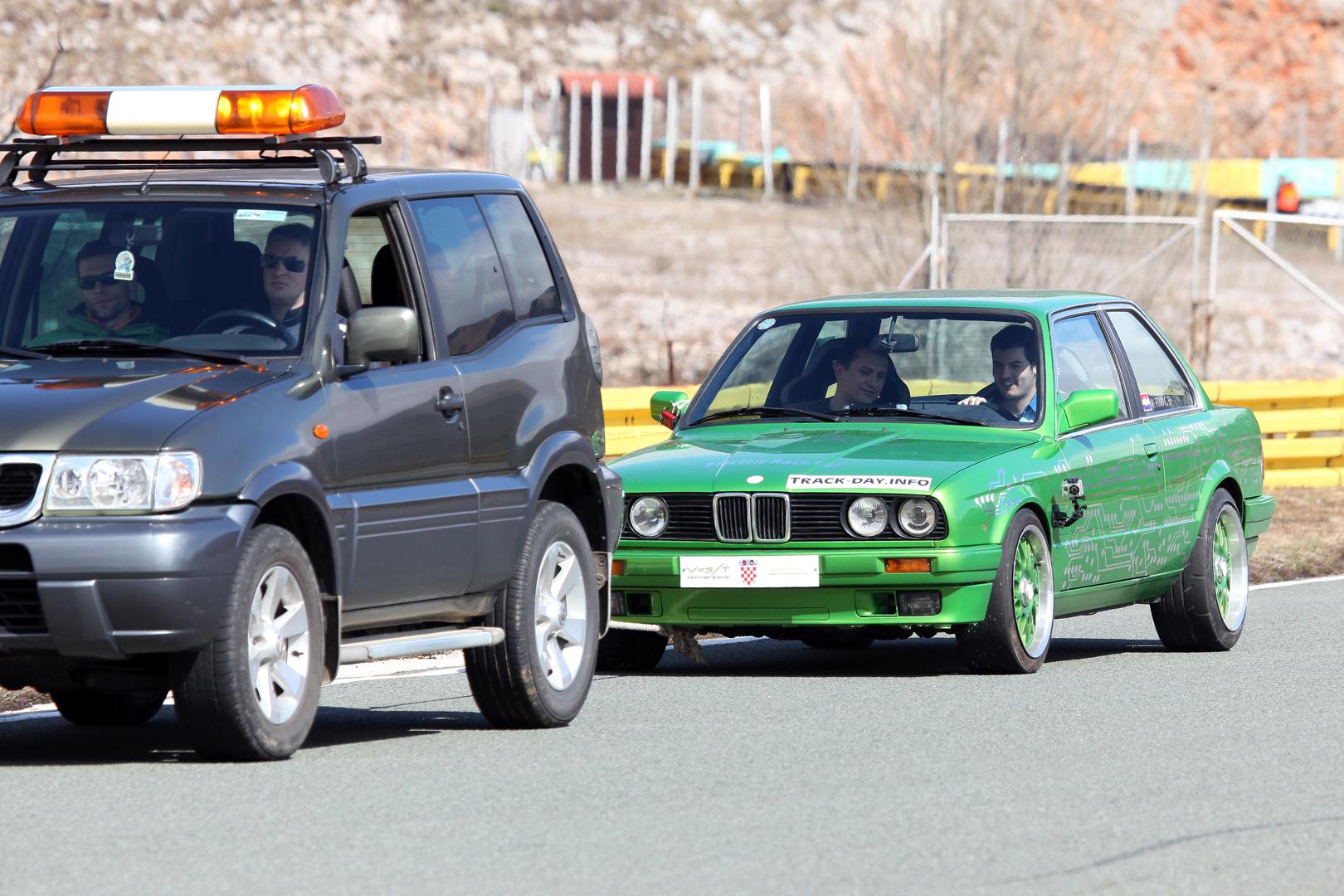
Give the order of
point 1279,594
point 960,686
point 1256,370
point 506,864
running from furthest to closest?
1. point 1256,370
2. point 1279,594
3. point 960,686
4. point 506,864

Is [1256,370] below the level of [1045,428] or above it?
below

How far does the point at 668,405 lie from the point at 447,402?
354cm

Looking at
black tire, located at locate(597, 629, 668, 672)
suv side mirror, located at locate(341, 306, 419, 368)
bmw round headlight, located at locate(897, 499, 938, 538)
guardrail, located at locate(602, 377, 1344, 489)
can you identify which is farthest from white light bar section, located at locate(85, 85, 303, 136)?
guardrail, located at locate(602, 377, 1344, 489)

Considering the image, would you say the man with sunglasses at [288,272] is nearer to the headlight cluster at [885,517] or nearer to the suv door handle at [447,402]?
the suv door handle at [447,402]

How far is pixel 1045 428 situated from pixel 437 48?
70.2 m

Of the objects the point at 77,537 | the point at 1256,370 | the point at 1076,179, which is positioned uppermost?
the point at 77,537

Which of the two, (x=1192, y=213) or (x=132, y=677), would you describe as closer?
(x=132, y=677)

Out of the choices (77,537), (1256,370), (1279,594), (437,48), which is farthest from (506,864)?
(437,48)

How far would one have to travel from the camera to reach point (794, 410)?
11188 millimetres

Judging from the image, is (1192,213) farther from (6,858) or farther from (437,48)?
(437,48)

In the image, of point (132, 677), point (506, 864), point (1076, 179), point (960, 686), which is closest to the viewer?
point (506, 864)

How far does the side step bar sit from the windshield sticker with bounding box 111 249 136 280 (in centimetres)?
138

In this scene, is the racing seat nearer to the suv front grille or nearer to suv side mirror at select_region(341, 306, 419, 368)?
suv side mirror at select_region(341, 306, 419, 368)

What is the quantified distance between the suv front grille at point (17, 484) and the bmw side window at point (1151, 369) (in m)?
6.40
